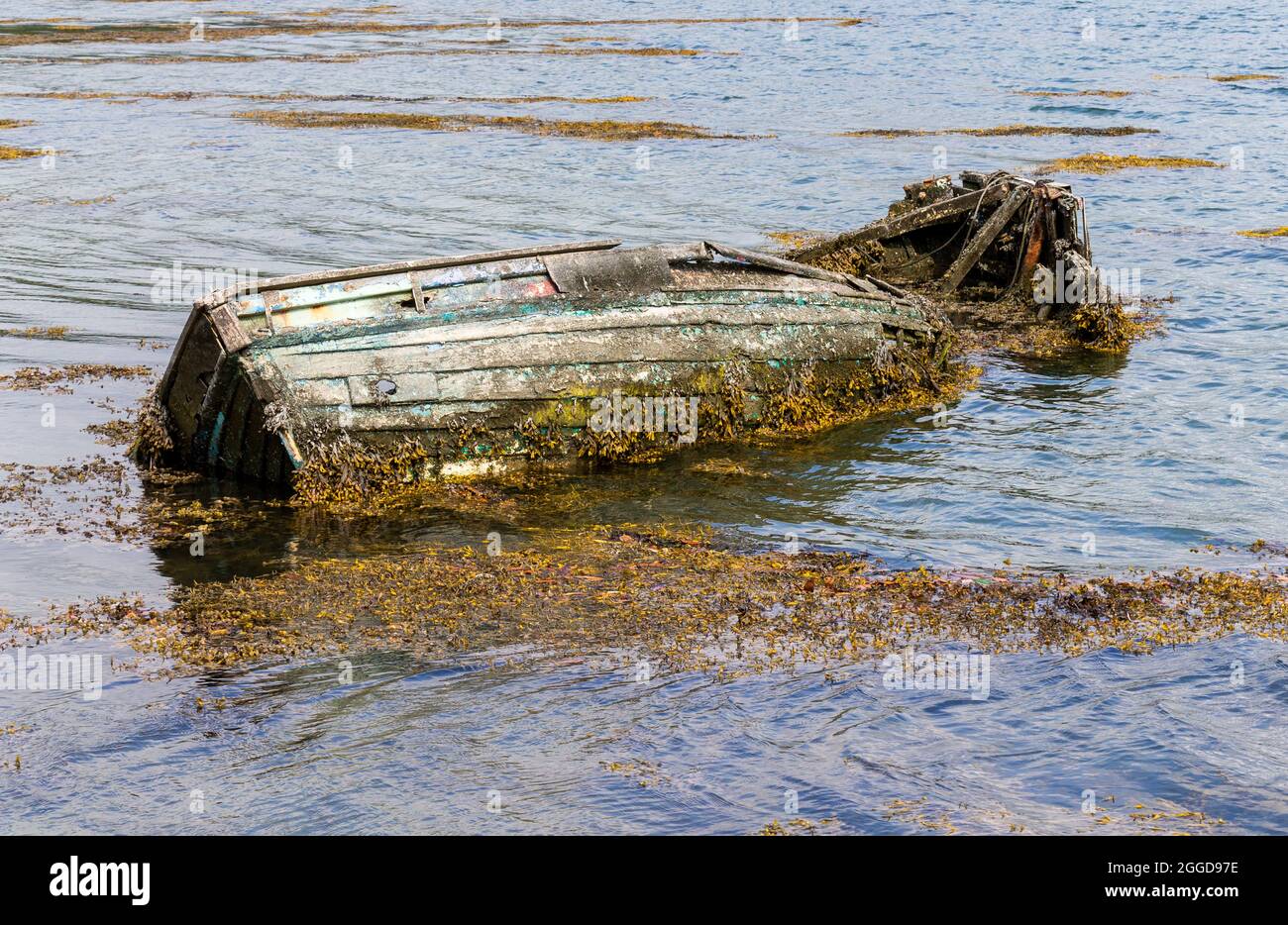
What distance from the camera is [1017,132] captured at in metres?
34.0

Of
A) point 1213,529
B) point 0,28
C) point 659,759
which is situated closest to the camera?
point 659,759

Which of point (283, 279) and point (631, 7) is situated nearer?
point (283, 279)

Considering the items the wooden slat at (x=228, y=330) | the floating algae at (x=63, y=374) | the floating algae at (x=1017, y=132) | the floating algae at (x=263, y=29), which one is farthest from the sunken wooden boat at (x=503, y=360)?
the floating algae at (x=263, y=29)

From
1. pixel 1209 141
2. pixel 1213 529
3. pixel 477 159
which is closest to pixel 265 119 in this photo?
pixel 477 159

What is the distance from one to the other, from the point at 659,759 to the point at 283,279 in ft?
20.4

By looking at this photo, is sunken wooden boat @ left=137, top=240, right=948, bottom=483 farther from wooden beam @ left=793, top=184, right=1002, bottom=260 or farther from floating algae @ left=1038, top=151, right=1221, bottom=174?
floating algae @ left=1038, top=151, right=1221, bottom=174

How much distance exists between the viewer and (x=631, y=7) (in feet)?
222

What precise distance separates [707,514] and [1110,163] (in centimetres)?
2195

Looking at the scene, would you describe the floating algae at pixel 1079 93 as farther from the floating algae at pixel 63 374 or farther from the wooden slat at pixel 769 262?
the floating algae at pixel 63 374

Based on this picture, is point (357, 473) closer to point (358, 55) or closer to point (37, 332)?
point (37, 332)

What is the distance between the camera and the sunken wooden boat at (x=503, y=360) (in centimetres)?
1083

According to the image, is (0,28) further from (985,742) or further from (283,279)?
(985,742)

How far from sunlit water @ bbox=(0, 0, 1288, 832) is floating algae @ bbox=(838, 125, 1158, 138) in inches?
43.4

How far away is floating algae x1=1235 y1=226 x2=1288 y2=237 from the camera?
74.2ft
